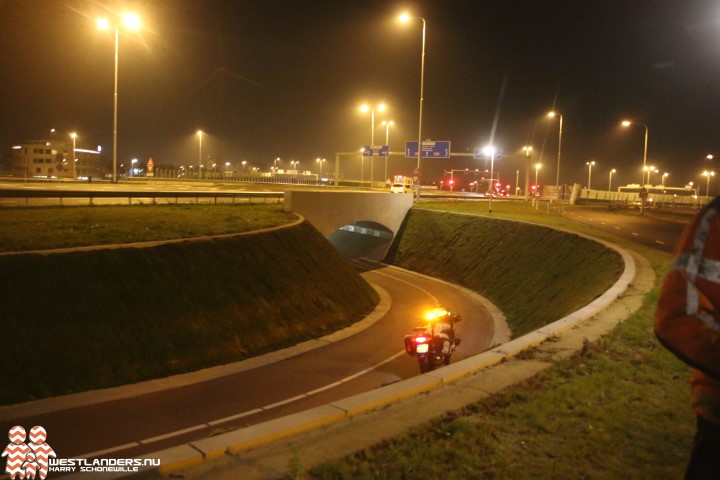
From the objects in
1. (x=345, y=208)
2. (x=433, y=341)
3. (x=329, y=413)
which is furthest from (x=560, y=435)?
(x=345, y=208)

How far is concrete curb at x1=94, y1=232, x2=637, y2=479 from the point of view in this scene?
533cm

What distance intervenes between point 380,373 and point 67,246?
31.3 ft

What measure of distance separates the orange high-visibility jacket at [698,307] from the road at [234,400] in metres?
5.93

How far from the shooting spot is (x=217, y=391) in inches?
523

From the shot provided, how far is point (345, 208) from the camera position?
36.2 m

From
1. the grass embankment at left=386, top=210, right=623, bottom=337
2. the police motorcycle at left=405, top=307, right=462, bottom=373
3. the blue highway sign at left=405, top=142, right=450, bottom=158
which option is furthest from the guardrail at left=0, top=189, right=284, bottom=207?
the police motorcycle at left=405, top=307, right=462, bottom=373

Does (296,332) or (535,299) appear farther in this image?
(535,299)

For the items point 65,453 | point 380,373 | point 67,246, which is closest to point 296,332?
point 380,373

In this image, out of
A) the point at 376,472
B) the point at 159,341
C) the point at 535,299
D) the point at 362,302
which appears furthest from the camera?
the point at 362,302

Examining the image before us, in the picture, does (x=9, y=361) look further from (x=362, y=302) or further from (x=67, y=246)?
(x=362, y=302)

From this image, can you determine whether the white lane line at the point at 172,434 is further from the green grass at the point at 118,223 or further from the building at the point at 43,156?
the building at the point at 43,156

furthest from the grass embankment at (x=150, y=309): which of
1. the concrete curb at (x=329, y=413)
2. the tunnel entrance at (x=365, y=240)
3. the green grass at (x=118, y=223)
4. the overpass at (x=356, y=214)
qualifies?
the tunnel entrance at (x=365, y=240)

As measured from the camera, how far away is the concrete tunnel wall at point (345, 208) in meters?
33.3

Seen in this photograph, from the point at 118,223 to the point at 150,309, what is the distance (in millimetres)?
7204
